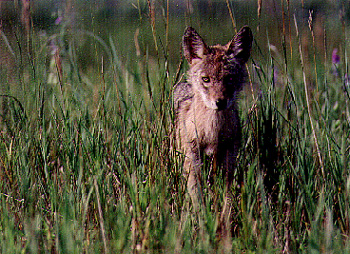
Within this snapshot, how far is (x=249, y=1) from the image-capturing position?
405cm

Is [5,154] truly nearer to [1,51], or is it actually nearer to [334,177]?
[1,51]

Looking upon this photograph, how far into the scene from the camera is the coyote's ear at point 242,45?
12.3 feet

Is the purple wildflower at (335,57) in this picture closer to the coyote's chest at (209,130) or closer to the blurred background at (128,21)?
the blurred background at (128,21)

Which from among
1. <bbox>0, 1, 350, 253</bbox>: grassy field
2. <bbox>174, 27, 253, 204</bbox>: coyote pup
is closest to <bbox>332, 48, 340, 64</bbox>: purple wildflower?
<bbox>0, 1, 350, 253</bbox>: grassy field

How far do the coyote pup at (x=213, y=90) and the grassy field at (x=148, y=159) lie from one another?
137 mm

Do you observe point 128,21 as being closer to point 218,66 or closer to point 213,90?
point 218,66

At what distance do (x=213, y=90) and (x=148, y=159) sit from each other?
0.85 m

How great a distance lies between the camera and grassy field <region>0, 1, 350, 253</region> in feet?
8.91

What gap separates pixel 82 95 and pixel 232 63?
1509 mm

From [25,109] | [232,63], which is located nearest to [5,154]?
[25,109]

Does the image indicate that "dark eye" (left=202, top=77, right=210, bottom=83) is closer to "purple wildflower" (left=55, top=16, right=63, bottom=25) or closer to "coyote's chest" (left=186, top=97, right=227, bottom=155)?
"coyote's chest" (left=186, top=97, right=227, bottom=155)

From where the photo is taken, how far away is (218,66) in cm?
383

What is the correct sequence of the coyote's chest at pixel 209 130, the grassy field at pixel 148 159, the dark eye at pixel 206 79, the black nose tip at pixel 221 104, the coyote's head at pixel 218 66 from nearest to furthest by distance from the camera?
the grassy field at pixel 148 159 < the black nose tip at pixel 221 104 < the coyote's head at pixel 218 66 < the dark eye at pixel 206 79 < the coyote's chest at pixel 209 130

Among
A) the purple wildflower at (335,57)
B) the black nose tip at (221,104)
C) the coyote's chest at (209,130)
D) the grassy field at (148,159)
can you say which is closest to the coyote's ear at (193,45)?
the grassy field at (148,159)
